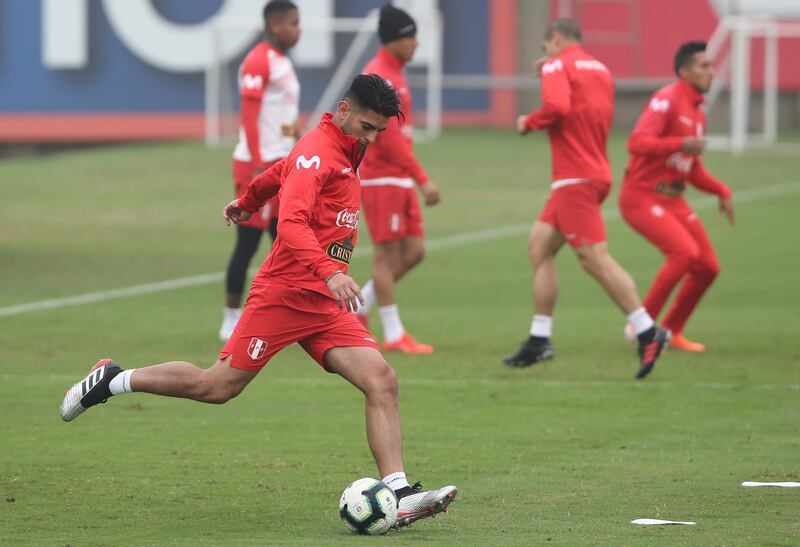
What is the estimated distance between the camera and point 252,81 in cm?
1272

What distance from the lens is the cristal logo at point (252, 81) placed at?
1271 cm

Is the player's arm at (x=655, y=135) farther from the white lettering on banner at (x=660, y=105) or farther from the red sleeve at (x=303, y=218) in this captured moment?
the red sleeve at (x=303, y=218)

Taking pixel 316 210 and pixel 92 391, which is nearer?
pixel 316 210

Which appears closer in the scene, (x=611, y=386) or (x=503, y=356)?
(x=611, y=386)

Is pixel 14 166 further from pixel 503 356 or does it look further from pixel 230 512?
pixel 230 512

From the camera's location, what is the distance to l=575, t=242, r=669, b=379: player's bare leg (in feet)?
36.3

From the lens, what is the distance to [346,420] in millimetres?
9711

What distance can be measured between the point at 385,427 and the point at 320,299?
0.66 metres

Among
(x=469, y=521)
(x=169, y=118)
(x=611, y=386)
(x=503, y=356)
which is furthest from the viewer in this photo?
(x=169, y=118)

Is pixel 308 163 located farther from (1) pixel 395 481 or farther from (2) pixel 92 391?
(2) pixel 92 391

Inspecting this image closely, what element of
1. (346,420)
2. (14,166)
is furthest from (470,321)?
(14,166)

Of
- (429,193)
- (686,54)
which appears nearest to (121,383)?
(429,193)

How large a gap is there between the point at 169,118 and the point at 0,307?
22.2 meters

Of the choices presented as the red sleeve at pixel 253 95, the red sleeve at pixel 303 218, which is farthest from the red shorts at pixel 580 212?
the red sleeve at pixel 303 218
